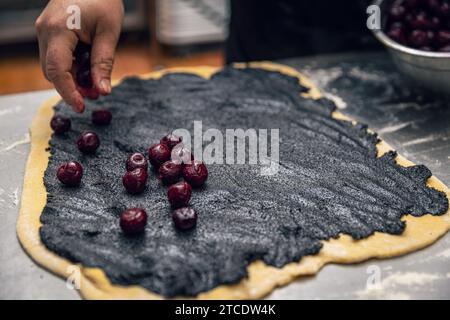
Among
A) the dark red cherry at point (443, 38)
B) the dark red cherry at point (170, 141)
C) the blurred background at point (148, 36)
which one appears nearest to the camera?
the dark red cherry at point (170, 141)

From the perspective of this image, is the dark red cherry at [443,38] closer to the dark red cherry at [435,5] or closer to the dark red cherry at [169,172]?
the dark red cherry at [435,5]

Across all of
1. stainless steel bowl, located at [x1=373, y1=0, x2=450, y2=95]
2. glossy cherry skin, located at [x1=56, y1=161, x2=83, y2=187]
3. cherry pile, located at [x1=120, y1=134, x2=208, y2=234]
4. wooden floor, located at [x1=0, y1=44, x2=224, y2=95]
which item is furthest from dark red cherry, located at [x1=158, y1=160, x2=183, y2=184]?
wooden floor, located at [x1=0, y1=44, x2=224, y2=95]

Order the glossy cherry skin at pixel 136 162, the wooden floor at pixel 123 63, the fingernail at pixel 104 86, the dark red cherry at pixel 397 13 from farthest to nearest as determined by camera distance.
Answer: the wooden floor at pixel 123 63
the dark red cherry at pixel 397 13
the fingernail at pixel 104 86
the glossy cherry skin at pixel 136 162

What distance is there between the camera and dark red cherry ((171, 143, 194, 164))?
1.68 meters

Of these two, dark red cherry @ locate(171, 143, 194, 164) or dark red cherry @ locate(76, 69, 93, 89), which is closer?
dark red cherry @ locate(171, 143, 194, 164)

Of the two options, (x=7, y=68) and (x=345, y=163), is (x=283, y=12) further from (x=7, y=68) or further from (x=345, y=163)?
(x=7, y=68)

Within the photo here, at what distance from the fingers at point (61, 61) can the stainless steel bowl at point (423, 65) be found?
1.17 metres

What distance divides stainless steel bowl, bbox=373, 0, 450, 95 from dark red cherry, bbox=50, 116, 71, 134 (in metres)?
1.24

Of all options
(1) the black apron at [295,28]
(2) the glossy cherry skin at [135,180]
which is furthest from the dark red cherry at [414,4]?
(2) the glossy cherry skin at [135,180]

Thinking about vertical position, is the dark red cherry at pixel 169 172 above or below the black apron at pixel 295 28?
below

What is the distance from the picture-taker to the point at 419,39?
6.57 feet

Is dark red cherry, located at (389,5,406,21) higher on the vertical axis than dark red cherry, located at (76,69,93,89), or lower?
higher

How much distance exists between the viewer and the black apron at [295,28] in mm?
2486

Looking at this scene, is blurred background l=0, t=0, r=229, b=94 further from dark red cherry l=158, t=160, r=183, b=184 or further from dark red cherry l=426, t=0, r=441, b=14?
dark red cherry l=158, t=160, r=183, b=184
